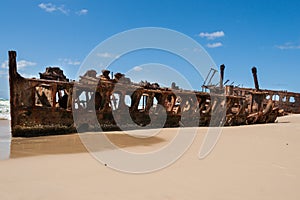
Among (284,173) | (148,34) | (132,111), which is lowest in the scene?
(284,173)

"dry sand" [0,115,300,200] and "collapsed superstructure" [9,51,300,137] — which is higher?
"collapsed superstructure" [9,51,300,137]

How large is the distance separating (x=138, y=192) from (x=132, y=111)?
6874mm

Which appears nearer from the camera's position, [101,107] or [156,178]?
[156,178]

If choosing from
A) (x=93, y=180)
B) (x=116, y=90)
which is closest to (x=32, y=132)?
(x=116, y=90)

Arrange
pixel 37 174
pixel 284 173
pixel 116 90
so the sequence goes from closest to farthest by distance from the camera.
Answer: pixel 37 174 → pixel 284 173 → pixel 116 90

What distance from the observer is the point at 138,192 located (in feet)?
8.98

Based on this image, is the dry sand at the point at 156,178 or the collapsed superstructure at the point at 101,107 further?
the collapsed superstructure at the point at 101,107

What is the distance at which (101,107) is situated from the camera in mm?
8906

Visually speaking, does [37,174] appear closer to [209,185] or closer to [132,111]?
[209,185]

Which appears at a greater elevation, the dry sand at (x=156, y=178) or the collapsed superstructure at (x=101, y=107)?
the collapsed superstructure at (x=101, y=107)

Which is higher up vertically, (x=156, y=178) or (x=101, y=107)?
(x=101, y=107)

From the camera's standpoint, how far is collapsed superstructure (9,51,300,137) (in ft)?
24.2

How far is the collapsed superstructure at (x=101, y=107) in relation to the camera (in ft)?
24.2

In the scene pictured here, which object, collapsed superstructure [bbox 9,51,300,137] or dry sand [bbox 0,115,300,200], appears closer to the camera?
dry sand [bbox 0,115,300,200]
